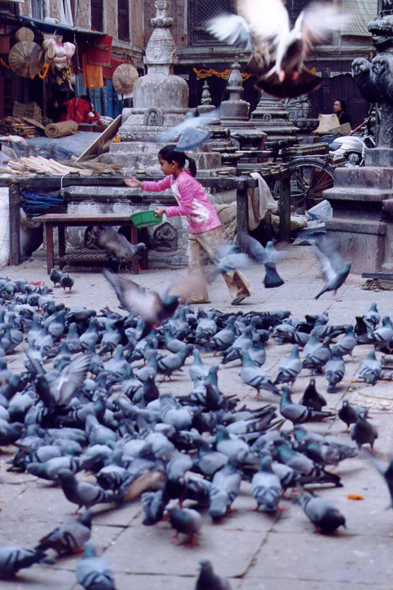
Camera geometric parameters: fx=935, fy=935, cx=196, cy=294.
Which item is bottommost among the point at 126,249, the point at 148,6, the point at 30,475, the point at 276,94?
the point at 30,475

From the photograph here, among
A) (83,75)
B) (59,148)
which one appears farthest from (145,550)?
(83,75)

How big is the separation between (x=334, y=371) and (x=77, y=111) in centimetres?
1891

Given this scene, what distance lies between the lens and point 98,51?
85.3 feet

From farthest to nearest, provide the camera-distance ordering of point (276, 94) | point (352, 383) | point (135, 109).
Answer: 1. point (135, 109)
2. point (352, 383)
3. point (276, 94)

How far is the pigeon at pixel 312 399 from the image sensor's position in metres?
5.81

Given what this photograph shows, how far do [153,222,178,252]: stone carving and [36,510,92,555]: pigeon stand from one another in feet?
28.4

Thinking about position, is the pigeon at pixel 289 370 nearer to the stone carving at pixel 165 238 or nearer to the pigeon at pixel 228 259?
the pigeon at pixel 228 259

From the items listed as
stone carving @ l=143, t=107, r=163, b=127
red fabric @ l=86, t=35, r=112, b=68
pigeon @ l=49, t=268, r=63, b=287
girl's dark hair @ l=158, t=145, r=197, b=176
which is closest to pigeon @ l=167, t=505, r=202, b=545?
girl's dark hair @ l=158, t=145, r=197, b=176

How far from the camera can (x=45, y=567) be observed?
4.01 meters

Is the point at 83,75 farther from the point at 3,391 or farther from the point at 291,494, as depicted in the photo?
the point at 291,494

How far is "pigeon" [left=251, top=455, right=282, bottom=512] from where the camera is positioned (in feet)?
14.3

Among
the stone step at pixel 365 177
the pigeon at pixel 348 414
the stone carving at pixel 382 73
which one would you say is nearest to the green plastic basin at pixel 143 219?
the stone step at pixel 365 177

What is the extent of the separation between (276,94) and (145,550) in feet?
6.76

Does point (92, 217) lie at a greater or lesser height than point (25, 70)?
lesser
